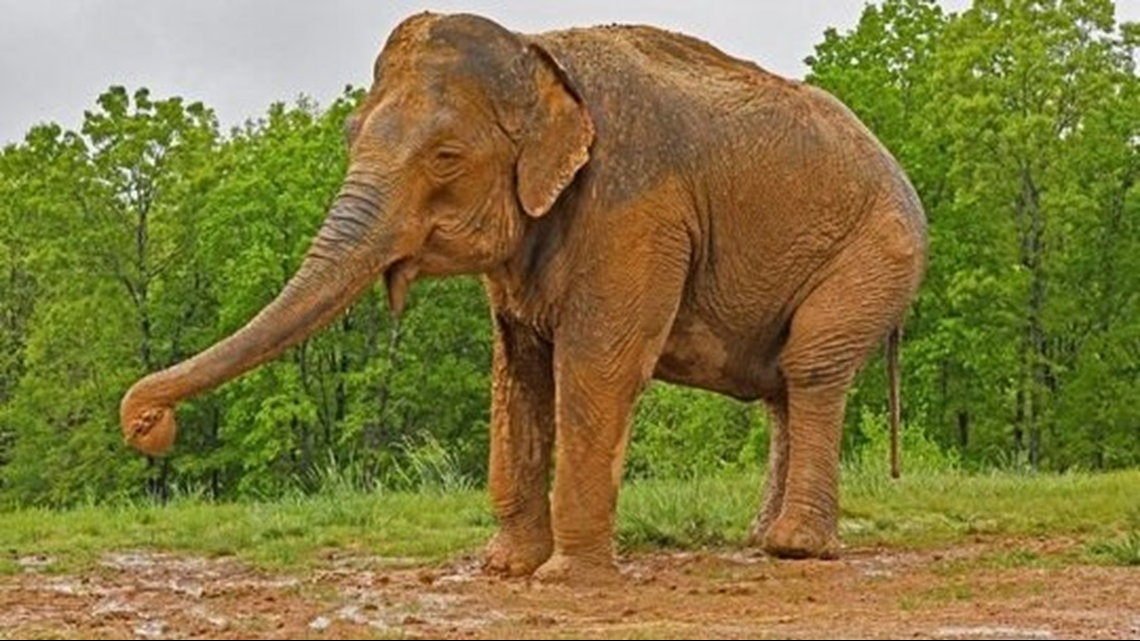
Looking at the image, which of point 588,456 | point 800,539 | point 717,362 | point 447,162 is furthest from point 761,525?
point 447,162

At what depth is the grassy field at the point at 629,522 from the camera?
480 inches

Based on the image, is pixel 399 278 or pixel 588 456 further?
pixel 588 456

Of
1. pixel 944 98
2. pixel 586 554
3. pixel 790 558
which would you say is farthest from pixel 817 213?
pixel 944 98

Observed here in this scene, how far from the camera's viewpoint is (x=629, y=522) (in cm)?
1223

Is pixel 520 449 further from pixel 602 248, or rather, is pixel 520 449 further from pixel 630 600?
pixel 630 600

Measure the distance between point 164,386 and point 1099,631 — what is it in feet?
13.3

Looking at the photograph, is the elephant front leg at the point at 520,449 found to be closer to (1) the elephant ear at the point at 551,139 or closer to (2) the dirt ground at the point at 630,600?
(2) the dirt ground at the point at 630,600

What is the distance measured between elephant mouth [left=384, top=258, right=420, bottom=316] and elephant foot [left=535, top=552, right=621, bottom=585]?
1.52 metres

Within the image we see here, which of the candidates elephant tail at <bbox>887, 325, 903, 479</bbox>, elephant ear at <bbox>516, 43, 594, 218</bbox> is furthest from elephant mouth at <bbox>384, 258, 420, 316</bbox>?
elephant tail at <bbox>887, 325, 903, 479</bbox>

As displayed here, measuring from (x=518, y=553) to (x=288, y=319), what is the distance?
8.24 ft

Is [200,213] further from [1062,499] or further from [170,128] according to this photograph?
[1062,499]

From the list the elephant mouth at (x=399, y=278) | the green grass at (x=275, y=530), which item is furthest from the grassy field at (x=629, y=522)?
the elephant mouth at (x=399, y=278)

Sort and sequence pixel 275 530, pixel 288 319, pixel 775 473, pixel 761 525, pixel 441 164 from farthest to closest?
pixel 275 530
pixel 775 473
pixel 761 525
pixel 441 164
pixel 288 319

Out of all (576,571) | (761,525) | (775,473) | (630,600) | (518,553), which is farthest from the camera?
(775,473)
